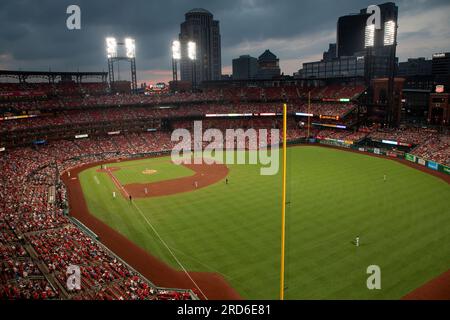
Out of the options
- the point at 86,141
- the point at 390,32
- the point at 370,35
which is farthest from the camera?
the point at 86,141

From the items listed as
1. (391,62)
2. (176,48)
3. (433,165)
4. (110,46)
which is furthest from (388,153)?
(110,46)

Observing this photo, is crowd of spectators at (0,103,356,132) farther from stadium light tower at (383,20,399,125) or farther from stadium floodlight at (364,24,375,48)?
stadium floodlight at (364,24,375,48)

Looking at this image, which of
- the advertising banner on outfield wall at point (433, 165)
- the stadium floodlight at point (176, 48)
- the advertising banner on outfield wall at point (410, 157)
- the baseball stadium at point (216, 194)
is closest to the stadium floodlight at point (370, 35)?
the baseball stadium at point (216, 194)

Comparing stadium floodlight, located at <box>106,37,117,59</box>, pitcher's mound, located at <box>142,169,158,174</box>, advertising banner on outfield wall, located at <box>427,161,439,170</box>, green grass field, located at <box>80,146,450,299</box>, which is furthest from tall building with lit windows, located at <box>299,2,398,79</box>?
stadium floodlight, located at <box>106,37,117,59</box>

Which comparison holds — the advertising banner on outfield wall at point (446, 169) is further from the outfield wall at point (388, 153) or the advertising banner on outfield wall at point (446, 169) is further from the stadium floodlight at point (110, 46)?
the stadium floodlight at point (110, 46)

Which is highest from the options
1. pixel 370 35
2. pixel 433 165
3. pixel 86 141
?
pixel 370 35

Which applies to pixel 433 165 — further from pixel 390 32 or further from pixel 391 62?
pixel 390 32
